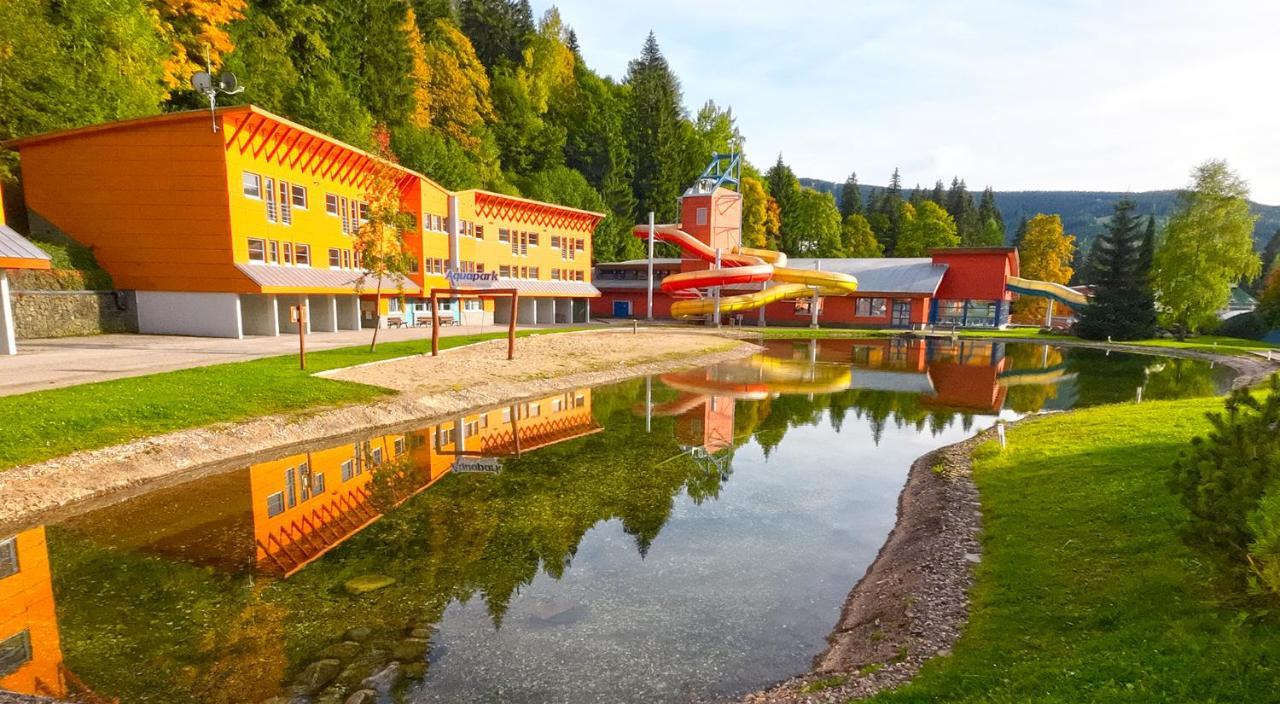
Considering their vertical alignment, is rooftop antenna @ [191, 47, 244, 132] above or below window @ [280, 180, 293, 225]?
above

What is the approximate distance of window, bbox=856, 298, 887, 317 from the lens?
65.8 metres

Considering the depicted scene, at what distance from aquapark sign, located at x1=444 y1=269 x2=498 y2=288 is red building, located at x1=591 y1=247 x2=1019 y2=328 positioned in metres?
20.8

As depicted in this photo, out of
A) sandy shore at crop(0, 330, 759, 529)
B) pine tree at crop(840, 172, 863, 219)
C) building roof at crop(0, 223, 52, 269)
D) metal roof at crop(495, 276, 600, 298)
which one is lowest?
sandy shore at crop(0, 330, 759, 529)

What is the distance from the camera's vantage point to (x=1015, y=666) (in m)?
6.68

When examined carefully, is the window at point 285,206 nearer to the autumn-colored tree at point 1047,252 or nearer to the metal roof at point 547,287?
the metal roof at point 547,287

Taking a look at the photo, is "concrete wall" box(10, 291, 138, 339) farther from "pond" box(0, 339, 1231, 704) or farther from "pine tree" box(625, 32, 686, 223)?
"pine tree" box(625, 32, 686, 223)

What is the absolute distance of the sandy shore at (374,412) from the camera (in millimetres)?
13547

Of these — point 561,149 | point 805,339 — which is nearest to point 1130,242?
point 805,339

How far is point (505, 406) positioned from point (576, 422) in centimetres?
397

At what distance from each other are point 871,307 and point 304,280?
55.0 meters

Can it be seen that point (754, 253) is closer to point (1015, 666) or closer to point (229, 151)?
point (229, 151)

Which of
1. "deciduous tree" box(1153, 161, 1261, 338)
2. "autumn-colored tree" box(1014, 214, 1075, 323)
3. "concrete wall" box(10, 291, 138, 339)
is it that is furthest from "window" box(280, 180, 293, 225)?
"autumn-colored tree" box(1014, 214, 1075, 323)

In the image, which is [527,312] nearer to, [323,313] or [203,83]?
[323,313]

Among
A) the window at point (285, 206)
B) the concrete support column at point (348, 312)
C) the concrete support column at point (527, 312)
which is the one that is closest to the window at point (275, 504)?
the window at point (285, 206)
